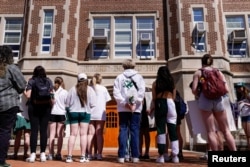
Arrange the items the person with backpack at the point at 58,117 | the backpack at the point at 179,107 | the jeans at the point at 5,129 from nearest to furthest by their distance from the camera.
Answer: the jeans at the point at 5,129, the person with backpack at the point at 58,117, the backpack at the point at 179,107

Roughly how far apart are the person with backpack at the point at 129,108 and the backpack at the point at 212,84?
116cm

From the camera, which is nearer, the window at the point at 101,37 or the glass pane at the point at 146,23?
the window at the point at 101,37

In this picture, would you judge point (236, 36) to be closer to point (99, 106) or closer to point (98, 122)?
point (99, 106)

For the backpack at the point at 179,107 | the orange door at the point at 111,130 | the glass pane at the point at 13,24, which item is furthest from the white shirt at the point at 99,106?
the glass pane at the point at 13,24

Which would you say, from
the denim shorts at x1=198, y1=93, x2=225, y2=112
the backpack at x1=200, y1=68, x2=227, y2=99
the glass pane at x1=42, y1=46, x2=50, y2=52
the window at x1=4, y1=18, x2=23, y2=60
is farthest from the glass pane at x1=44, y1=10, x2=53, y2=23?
the denim shorts at x1=198, y1=93, x2=225, y2=112

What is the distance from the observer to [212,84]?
4441mm

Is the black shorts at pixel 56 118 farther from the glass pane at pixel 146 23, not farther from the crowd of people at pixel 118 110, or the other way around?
the glass pane at pixel 146 23

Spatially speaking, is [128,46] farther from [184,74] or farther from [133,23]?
[184,74]

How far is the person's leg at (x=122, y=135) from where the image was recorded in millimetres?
4734

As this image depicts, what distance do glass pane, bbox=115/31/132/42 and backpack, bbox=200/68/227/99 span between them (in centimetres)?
931

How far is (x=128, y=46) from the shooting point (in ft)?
44.4

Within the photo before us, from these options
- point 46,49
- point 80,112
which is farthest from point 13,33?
point 80,112

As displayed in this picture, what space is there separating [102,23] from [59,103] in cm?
897

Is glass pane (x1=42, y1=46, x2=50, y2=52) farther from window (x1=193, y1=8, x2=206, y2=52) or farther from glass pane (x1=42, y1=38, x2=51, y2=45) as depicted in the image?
window (x1=193, y1=8, x2=206, y2=52)
